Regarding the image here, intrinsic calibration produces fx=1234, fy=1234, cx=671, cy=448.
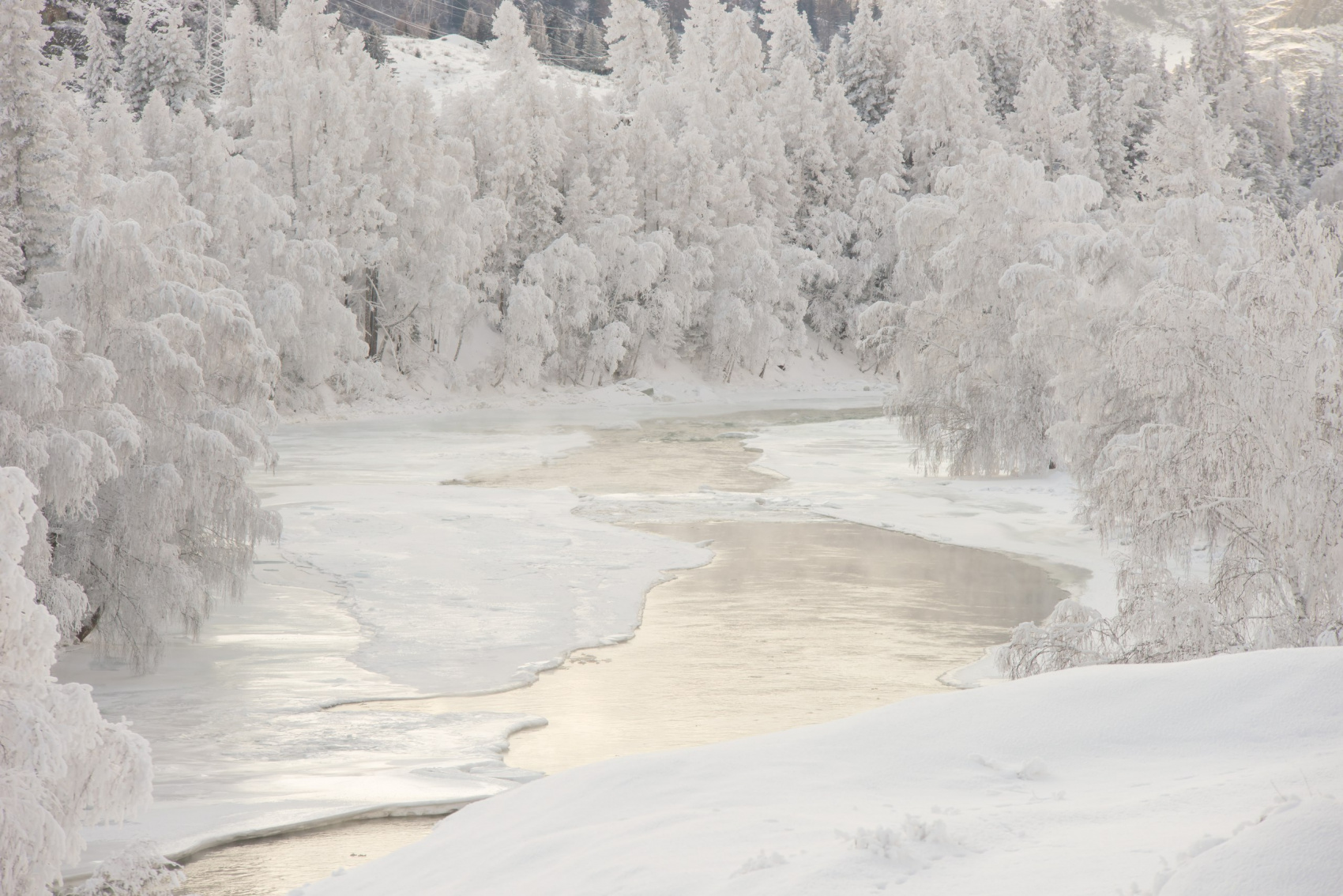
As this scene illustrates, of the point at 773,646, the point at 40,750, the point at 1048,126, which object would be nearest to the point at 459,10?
the point at 1048,126

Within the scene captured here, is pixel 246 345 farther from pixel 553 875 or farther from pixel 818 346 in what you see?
pixel 818 346

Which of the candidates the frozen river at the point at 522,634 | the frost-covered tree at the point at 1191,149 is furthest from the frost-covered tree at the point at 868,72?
the frozen river at the point at 522,634

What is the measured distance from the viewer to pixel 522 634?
13.0 meters

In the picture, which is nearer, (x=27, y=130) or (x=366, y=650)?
(x=366, y=650)

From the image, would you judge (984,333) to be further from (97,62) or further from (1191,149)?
(97,62)

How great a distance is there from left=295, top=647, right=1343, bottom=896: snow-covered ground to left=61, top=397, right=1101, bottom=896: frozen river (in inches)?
106

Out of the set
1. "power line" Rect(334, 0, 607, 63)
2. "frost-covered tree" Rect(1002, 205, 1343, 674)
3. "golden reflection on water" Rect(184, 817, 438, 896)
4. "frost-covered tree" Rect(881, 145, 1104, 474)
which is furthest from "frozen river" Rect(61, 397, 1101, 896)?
"power line" Rect(334, 0, 607, 63)

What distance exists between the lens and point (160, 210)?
488 inches

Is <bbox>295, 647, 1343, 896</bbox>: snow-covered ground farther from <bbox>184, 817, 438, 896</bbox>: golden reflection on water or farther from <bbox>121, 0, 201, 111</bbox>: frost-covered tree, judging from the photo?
<bbox>121, 0, 201, 111</bbox>: frost-covered tree

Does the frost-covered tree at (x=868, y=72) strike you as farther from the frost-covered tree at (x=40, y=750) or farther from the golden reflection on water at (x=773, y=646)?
the frost-covered tree at (x=40, y=750)

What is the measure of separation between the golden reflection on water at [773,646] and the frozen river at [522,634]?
0.04 meters

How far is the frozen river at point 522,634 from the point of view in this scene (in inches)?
341

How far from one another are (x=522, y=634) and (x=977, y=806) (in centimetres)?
886

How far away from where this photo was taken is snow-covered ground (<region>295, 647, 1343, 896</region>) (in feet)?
12.1
